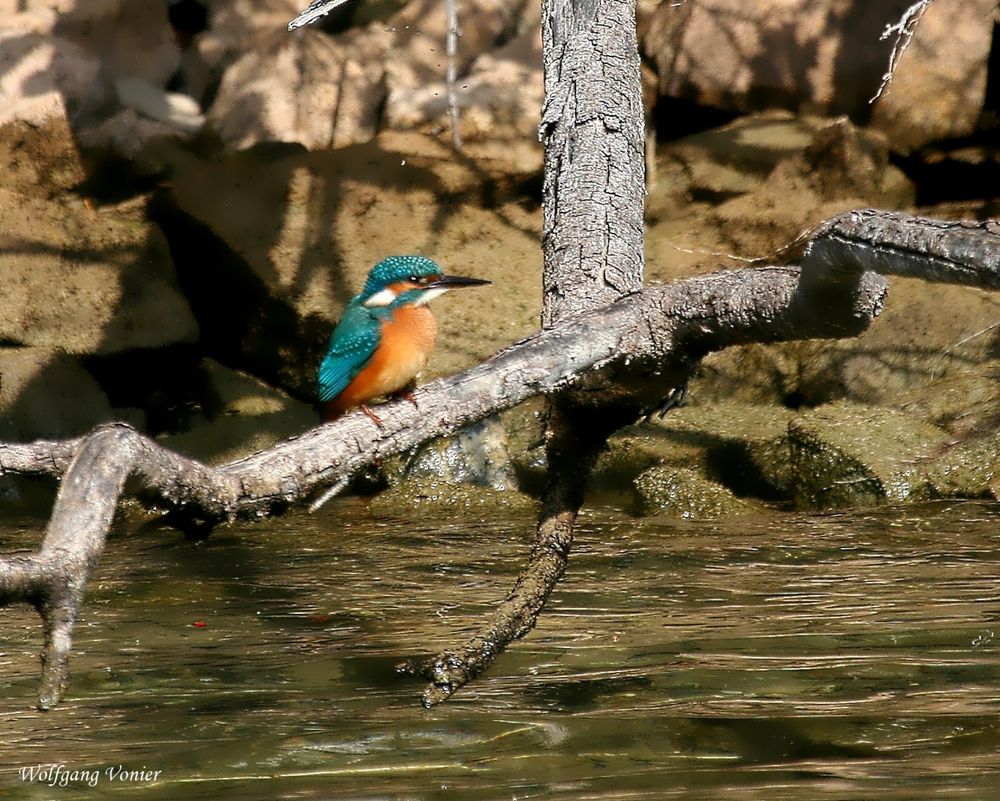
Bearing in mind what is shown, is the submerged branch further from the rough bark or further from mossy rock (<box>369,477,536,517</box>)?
mossy rock (<box>369,477,536,517</box>)

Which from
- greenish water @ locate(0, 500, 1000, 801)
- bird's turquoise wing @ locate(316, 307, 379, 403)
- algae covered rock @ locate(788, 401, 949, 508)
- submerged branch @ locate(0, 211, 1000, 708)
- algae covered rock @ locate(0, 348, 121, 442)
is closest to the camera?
submerged branch @ locate(0, 211, 1000, 708)

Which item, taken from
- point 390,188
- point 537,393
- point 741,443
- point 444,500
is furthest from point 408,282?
point 390,188

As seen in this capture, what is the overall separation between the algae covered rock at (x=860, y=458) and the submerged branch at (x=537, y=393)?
3.17m

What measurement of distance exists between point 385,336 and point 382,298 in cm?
22

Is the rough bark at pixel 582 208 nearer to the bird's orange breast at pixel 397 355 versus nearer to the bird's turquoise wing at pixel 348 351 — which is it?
the bird's orange breast at pixel 397 355

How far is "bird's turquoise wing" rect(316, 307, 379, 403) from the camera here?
4480 mm

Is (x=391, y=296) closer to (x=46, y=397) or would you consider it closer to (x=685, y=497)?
(x=685, y=497)

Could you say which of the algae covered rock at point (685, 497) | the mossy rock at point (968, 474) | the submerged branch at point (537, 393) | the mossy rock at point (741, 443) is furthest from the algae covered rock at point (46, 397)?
the submerged branch at point (537, 393)

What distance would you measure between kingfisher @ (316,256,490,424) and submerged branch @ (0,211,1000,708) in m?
0.80

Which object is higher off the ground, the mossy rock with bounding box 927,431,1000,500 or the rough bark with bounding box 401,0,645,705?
the rough bark with bounding box 401,0,645,705

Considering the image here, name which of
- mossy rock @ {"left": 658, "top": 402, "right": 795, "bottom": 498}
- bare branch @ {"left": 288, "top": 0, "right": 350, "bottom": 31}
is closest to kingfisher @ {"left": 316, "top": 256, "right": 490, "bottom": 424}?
bare branch @ {"left": 288, "top": 0, "right": 350, "bottom": 31}

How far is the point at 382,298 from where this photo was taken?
461 centimetres

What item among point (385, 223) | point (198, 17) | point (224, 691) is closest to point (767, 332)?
point (224, 691)

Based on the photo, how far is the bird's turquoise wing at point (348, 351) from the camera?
4.48 metres
